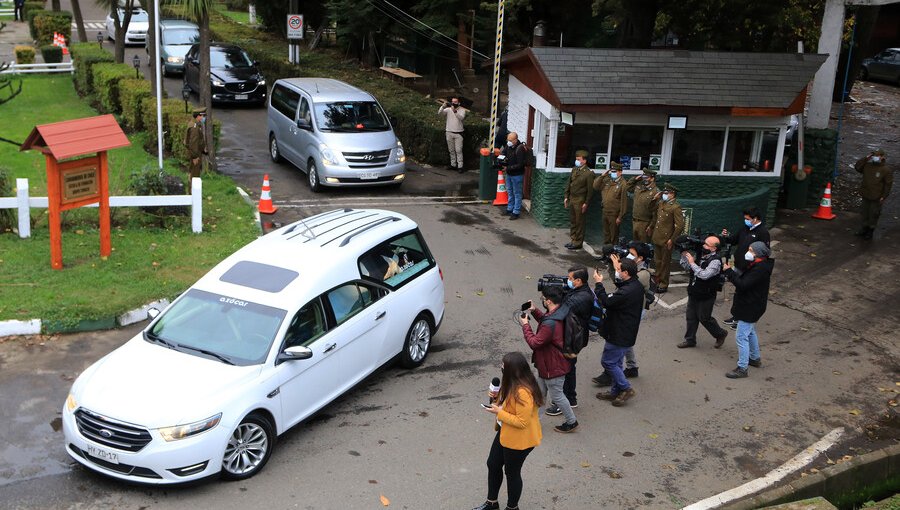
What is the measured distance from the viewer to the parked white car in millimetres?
7883

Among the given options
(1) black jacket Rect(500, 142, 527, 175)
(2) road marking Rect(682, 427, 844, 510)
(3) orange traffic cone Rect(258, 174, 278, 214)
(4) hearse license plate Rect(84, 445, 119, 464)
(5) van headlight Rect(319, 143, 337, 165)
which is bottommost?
(2) road marking Rect(682, 427, 844, 510)

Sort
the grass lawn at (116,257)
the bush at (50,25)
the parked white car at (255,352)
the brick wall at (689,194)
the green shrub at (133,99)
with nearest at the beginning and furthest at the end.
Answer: the parked white car at (255,352), the grass lawn at (116,257), the brick wall at (689,194), the green shrub at (133,99), the bush at (50,25)

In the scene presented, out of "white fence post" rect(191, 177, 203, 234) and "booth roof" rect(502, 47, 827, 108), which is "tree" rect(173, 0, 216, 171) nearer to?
"white fence post" rect(191, 177, 203, 234)

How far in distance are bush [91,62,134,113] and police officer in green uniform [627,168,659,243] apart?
15.7 meters

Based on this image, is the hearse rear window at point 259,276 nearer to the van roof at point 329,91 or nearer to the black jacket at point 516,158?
the black jacket at point 516,158

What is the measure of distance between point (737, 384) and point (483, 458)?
3.74 meters

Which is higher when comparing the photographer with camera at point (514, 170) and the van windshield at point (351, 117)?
the van windshield at point (351, 117)

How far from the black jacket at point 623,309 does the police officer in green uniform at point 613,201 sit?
17.8ft

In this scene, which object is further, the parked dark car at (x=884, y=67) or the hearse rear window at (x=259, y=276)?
the parked dark car at (x=884, y=67)

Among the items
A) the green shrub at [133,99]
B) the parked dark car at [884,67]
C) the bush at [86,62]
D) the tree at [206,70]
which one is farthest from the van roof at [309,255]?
the parked dark car at [884,67]

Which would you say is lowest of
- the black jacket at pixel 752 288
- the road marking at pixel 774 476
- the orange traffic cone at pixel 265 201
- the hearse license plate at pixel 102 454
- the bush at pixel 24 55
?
Result: the road marking at pixel 774 476

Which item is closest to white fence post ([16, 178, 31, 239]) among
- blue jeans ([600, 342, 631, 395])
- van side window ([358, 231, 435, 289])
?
van side window ([358, 231, 435, 289])

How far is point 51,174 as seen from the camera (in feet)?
41.0

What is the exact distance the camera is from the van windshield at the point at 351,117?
19.3 meters
